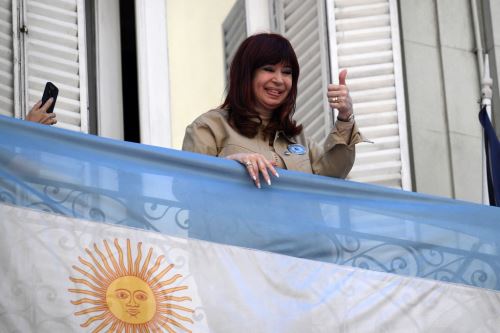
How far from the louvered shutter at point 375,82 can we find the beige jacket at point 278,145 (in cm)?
136

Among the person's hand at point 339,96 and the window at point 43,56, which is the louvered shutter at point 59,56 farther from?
the person's hand at point 339,96

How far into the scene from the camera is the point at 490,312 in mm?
6766

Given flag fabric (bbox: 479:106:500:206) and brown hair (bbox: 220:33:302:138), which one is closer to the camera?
brown hair (bbox: 220:33:302:138)

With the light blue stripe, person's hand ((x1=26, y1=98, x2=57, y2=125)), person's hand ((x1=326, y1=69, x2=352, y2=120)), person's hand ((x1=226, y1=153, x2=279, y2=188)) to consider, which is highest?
person's hand ((x1=326, y1=69, x2=352, y2=120))

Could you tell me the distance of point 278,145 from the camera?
6977 mm

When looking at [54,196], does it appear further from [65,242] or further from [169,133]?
[169,133]

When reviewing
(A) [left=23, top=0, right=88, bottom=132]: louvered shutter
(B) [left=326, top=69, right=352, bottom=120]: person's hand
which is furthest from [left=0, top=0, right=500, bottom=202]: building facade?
(B) [left=326, top=69, right=352, bottom=120]: person's hand

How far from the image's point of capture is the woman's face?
6.95 m

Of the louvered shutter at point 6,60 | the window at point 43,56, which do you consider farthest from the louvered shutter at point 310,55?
the louvered shutter at point 6,60

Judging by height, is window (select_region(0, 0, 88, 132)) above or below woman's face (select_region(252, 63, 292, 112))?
above

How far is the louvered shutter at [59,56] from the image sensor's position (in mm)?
7961

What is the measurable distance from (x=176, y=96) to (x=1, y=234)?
3.11 metres

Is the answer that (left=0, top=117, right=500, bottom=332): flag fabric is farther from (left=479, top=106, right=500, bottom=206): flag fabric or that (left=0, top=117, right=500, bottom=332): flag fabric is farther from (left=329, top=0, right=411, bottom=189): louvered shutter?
(left=329, top=0, right=411, bottom=189): louvered shutter

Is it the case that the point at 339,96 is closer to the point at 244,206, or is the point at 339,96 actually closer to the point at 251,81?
the point at 251,81
